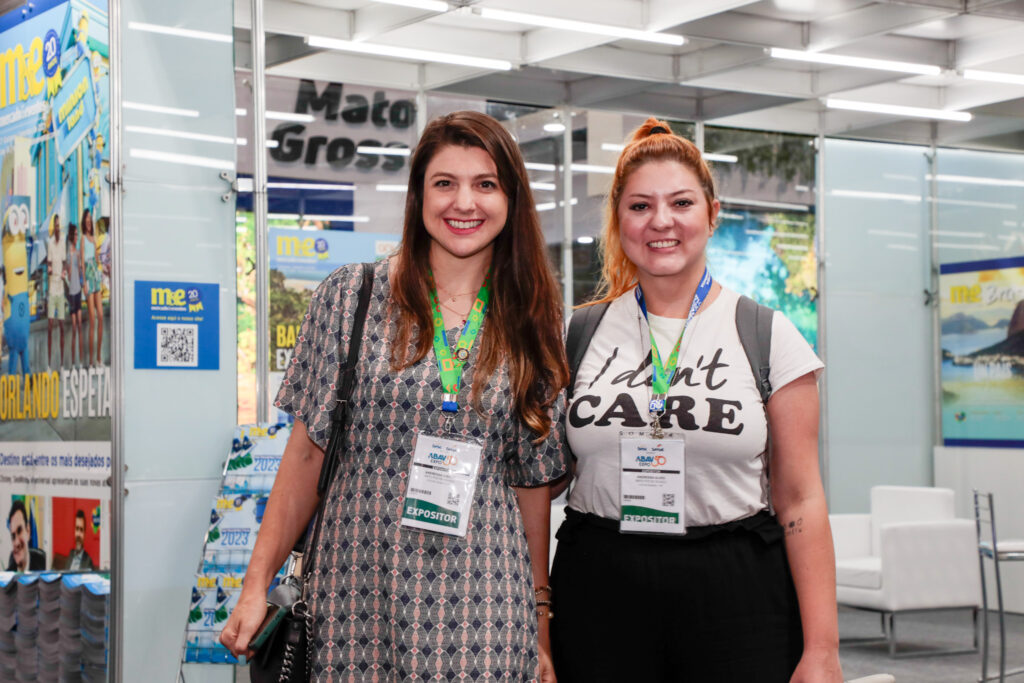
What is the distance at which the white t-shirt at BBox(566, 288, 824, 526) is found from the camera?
210 centimetres

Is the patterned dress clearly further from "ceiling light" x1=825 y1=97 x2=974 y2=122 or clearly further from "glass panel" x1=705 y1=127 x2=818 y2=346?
"glass panel" x1=705 y1=127 x2=818 y2=346

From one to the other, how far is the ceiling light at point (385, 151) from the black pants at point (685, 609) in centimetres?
705

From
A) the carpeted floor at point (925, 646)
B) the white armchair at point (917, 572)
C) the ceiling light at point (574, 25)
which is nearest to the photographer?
the carpeted floor at point (925, 646)

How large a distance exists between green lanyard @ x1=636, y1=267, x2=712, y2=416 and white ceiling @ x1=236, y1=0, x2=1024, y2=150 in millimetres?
4496

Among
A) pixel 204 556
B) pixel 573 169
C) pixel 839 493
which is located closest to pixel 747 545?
pixel 204 556

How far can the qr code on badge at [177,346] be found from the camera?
4.40m

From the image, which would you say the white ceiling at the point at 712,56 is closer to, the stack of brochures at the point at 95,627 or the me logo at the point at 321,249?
the me logo at the point at 321,249

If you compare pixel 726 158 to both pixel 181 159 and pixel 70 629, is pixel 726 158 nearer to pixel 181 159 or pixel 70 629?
pixel 181 159

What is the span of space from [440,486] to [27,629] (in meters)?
3.44

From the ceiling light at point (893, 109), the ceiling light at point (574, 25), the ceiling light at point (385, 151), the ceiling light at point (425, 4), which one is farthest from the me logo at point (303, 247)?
the ceiling light at point (893, 109)

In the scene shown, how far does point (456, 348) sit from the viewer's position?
2.04 metres

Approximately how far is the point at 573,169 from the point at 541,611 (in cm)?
779

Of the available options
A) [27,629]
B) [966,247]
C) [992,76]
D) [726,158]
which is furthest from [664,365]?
[966,247]

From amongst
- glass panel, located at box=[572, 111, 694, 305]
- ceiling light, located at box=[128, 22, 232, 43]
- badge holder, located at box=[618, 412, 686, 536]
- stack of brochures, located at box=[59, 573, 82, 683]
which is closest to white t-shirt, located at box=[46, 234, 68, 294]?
ceiling light, located at box=[128, 22, 232, 43]
